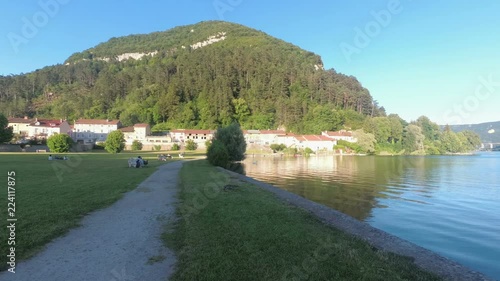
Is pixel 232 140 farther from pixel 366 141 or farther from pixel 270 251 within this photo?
pixel 366 141

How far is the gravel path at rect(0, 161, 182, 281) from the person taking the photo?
703 centimetres

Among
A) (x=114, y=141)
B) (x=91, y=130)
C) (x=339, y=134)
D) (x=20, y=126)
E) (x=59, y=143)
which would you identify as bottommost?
(x=59, y=143)

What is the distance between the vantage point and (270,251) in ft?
28.7

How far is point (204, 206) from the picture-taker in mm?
15359

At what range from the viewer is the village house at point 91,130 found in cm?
12538

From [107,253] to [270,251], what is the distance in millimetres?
4549

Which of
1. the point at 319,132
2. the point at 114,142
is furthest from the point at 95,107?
the point at 319,132

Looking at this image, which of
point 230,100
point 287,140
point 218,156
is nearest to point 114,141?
point 218,156

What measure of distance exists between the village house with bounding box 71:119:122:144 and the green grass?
127 meters

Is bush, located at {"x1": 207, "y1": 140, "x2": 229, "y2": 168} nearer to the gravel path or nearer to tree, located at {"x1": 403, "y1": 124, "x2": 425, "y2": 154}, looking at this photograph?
the gravel path

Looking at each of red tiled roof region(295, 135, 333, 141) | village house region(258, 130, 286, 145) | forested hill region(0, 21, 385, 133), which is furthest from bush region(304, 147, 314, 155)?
forested hill region(0, 21, 385, 133)

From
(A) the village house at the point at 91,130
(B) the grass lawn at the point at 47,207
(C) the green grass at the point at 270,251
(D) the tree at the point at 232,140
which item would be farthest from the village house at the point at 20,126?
(C) the green grass at the point at 270,251

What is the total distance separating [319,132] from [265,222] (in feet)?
470

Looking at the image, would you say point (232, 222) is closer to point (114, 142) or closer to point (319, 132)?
point (114, 142)
